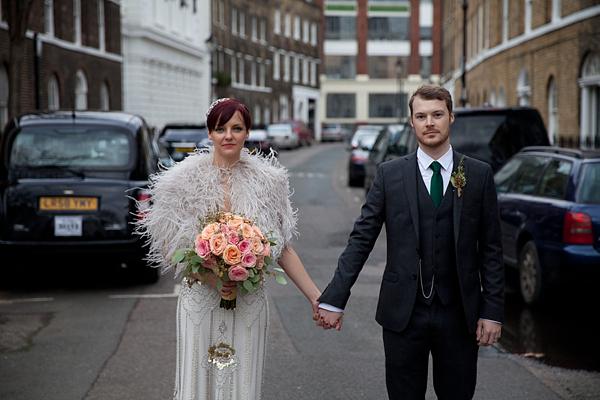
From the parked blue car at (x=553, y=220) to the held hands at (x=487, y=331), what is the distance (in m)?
4.02

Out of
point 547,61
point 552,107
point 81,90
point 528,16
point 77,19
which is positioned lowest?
point 552,107

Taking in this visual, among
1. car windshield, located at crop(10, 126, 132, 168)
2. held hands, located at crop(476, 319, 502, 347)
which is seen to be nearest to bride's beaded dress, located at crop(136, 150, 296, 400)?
held hands, located at crop(476, 319, 502, 347)

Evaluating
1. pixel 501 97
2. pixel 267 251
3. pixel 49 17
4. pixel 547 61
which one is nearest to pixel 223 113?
pixel 267 251

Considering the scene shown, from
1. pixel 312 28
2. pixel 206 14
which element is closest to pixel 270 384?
pixel 206 14

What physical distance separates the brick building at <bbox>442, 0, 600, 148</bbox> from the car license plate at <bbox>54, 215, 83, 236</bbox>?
35.1ft

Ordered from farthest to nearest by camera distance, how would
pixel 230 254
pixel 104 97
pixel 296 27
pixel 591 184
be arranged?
pixel 296 27 < pixel 104 97 < pixel 591 184 < pixel 230 254

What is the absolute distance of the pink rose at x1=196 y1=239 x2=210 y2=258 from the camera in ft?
11.1

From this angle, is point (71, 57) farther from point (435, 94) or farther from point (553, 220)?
point (435, 94)

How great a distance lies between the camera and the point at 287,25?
243 feet

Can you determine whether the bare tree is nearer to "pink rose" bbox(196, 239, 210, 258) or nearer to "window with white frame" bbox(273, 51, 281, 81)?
"pink rose" bbox(196, 239, 210, 258)

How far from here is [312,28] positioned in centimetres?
8000

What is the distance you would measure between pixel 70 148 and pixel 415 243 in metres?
6.05

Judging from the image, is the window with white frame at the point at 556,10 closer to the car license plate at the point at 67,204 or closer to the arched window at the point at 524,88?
the arched window at the point at 524,88

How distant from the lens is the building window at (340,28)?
265 feet
